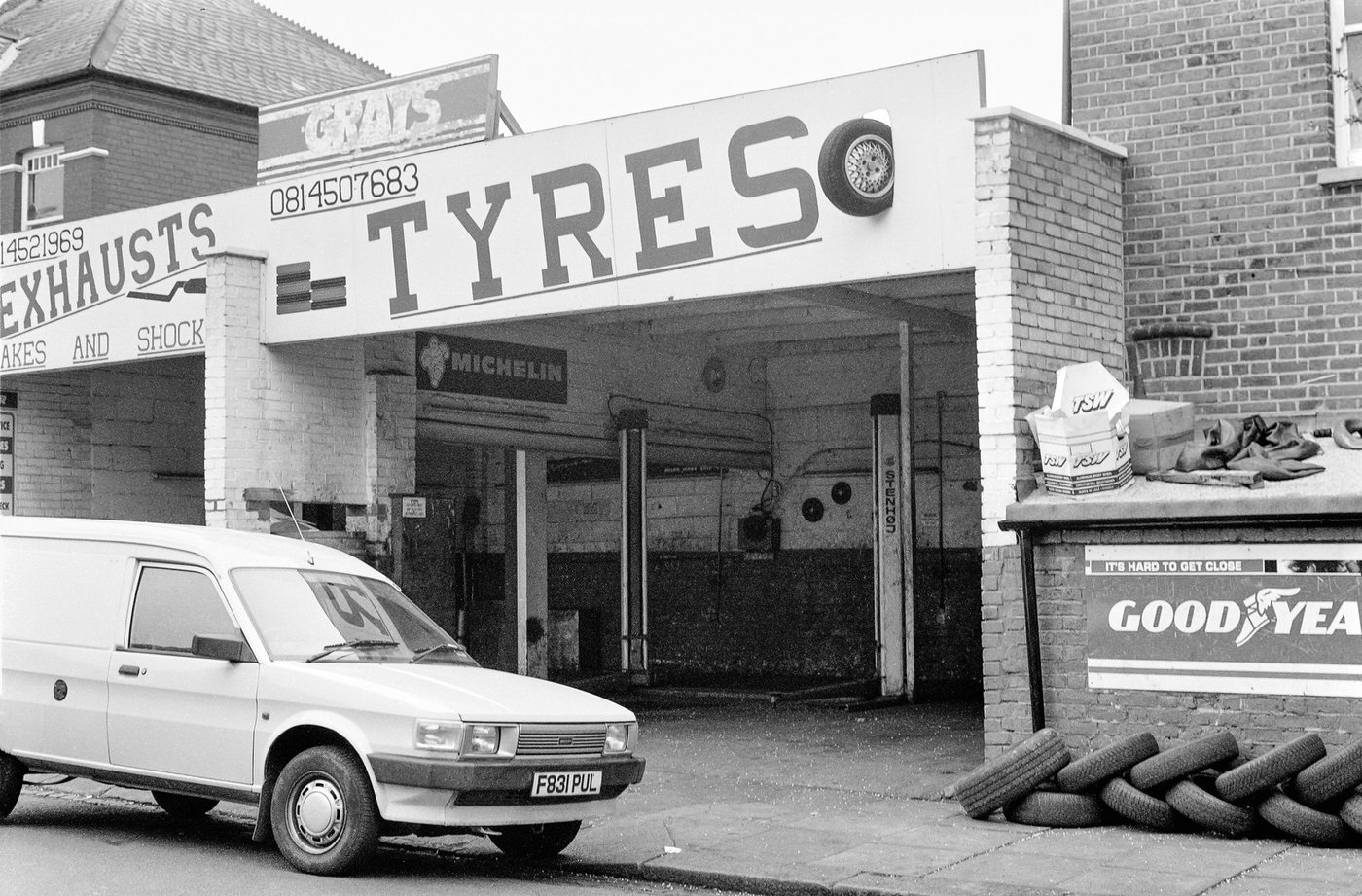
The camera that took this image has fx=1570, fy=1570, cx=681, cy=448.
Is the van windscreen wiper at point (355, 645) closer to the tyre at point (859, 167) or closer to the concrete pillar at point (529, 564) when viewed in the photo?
the tyre at point (859, 167)

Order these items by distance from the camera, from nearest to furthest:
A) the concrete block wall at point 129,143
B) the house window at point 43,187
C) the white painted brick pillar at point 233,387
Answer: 1. the white painted brick pillar at point 233,387
2. the concrete block wall at point 129,143
3. the house window at point 43,187

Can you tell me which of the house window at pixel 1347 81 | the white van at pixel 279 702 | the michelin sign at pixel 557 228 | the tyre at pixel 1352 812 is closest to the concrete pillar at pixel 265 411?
the michelin sign at pixel 557 228

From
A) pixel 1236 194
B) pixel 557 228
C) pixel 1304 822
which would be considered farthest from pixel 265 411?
pixel 1304 822

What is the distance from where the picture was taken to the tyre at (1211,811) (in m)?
8.28

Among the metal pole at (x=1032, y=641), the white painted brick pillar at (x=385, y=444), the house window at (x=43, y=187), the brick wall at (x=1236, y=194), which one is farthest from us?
the house window at (x=43, y=187)

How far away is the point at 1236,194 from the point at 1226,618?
11.0ft

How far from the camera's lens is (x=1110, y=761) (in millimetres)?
8672

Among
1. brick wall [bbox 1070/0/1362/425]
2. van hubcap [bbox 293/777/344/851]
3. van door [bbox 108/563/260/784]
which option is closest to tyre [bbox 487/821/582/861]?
van hubcap [bbox 293/777/344/851]

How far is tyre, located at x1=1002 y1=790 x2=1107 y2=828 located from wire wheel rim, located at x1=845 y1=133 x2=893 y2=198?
401cm

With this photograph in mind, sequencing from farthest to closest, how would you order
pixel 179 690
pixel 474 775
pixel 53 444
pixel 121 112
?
pixel 121 112 < pixel 53 444 < pixel 179 690 < pixel 474 775

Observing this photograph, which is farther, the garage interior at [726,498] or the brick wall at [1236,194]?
the garage interior at [726,498]

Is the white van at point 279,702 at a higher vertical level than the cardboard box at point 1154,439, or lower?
lower

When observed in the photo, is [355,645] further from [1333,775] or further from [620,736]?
[1333,775]

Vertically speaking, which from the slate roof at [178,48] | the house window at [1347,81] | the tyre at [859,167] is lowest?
the tyre at [859,167]
